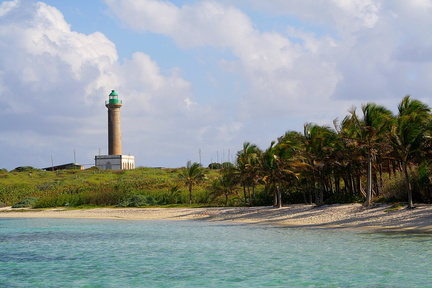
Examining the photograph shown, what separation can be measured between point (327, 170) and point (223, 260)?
21.7 m

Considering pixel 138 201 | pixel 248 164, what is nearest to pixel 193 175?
pixel 138 201

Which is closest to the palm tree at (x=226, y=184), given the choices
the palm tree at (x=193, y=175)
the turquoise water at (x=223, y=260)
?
the palm tree at (x=193, y=175)

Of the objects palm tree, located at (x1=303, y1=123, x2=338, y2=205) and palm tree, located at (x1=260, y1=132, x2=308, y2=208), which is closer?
palm tree, located at (x1=303, y1=123, x2=338, y2=205)

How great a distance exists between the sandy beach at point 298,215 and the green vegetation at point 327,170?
1.25 m

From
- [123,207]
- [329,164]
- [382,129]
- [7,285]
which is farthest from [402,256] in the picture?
[123,207]

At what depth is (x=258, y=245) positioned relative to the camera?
79.2 ft

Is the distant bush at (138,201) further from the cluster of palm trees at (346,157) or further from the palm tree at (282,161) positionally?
the palm tree at (282,161)

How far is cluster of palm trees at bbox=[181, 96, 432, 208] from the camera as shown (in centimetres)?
3117

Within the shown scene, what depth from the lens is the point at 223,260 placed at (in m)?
20.1

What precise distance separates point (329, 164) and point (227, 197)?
13598mm

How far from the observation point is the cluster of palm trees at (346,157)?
102 feet

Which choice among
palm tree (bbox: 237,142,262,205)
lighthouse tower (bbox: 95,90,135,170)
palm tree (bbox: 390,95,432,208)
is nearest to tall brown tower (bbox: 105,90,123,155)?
lighthouse tower (bbox: 95,90,135,170)

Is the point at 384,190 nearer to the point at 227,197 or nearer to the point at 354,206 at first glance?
the point at 354,206

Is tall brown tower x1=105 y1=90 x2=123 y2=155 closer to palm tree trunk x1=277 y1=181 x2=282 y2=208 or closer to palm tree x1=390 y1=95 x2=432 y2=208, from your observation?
palm tree trunk x1=277 y1=181 x2=282 y2=208
